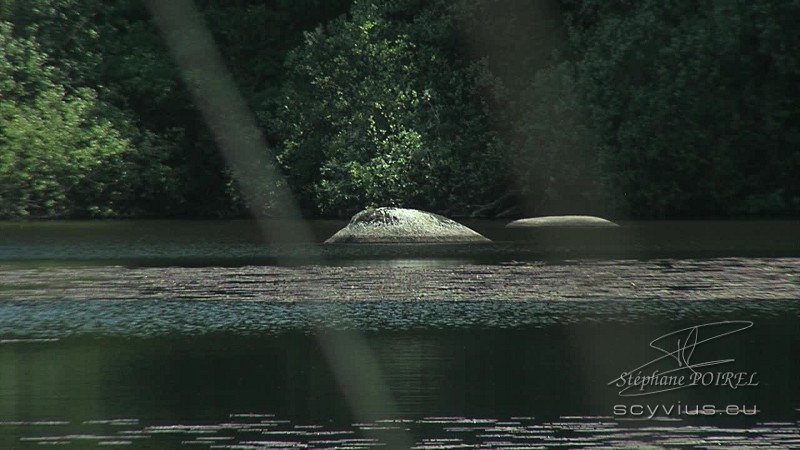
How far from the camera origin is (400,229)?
122 feet

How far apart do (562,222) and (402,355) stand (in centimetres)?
3482

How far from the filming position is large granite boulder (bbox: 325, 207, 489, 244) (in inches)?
1441

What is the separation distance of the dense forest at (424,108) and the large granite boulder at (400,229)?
1031 centimetres

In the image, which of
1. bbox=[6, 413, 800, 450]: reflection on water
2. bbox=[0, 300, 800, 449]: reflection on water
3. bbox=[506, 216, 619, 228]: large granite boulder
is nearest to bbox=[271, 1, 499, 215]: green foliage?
bbox=[506, 216, 619, 228]: large granite boulder

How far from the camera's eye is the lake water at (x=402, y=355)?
8.67 m

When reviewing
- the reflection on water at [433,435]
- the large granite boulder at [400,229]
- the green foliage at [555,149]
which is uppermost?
the green foliage at [555,149]

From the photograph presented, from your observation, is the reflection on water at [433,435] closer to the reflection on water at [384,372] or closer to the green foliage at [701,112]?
the reflection on water at [384,372]

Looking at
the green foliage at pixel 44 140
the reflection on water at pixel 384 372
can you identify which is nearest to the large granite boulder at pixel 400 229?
the green foliage at pixel 44 140

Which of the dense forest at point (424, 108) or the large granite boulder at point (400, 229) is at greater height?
the dense forest at point (424, 108)

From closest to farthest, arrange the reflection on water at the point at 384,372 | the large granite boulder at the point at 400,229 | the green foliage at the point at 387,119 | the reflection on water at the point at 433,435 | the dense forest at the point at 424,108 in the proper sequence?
the reflection on water at the point at 433,435 → the reflection on water at the point at 384,372 → the large granite boulder at the point at 400,229 → the dense forest at the point at 424,108 → the green foliage at the point at 387,119

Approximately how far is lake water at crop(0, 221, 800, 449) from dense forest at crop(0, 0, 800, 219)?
19979 millimetres

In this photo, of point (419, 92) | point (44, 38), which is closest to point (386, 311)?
point (419, 92)

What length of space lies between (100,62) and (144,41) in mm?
3338

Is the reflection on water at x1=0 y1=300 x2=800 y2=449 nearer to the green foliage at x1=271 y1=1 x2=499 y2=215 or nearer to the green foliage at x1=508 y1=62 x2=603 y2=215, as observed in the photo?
the green foliage at x1=508 y1=62 x2=603 y2=215
